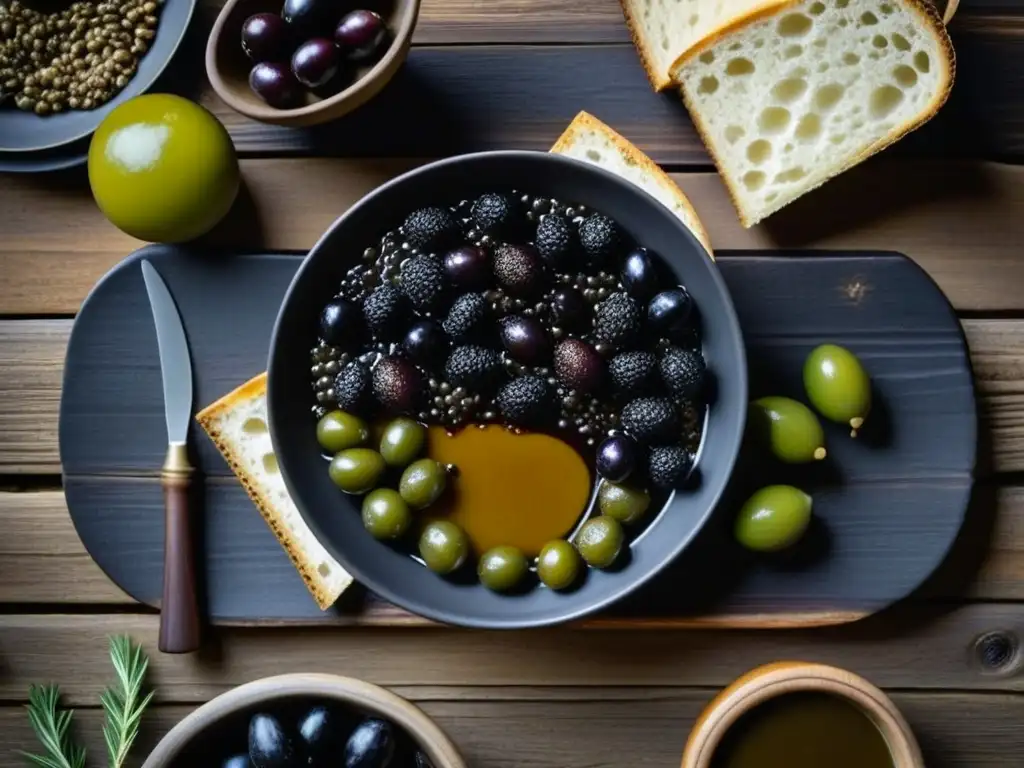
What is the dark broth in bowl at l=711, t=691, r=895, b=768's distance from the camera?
3.54 ft

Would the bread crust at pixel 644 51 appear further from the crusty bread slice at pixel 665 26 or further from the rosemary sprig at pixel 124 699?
the rosemary sprig at pixel 124 699

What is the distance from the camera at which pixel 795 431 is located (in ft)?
3.58

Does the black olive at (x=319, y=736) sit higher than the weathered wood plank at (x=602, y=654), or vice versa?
the black olive at (x=319, y=736)

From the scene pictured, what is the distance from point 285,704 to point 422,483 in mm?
254

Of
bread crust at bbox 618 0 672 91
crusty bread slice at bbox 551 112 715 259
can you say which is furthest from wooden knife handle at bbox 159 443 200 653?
bread crust at bbox 618 0 672 91

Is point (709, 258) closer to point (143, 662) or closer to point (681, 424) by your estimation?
point (681, 424)

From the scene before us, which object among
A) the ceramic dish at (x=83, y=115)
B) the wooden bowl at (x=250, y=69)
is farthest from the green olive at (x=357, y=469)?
the ceramic dish at (x=83, y=115)

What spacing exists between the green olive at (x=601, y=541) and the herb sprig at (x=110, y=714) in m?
0.51

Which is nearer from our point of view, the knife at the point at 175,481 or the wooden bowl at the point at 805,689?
the wooden bowl at the point at 805,689

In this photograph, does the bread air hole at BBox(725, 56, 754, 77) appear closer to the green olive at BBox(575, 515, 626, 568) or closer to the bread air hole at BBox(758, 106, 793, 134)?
the bread air hole at BBox(758, 106, 793, 134)

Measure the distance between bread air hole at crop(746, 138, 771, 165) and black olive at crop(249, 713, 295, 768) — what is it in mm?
767

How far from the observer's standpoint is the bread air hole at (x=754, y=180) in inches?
45.9

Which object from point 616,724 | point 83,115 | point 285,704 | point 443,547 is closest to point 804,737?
point 616,724

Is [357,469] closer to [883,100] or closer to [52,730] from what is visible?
[52,730]
